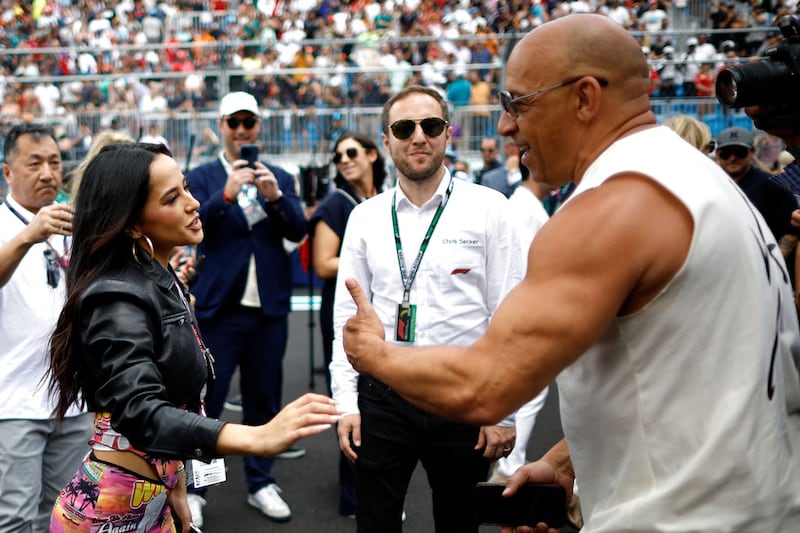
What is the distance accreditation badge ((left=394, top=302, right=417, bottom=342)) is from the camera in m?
3.22

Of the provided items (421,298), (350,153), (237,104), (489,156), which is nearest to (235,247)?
(237,104)

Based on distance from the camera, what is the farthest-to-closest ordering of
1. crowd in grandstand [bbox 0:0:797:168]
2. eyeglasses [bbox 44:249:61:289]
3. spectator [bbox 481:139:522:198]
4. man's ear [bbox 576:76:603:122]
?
crowd in grandstand [bbox 0:0:797:168] → spectator [bbox 481:139:522:198] → eyeglasses [bbox 44:249:61:289] → man's ear [bbox 576:76:603:122]

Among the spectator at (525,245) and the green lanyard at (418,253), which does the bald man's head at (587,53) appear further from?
the spectator at (525,245)

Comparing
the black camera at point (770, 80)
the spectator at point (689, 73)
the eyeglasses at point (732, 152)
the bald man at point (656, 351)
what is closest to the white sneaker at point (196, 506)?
the bald man at point (656, 351)

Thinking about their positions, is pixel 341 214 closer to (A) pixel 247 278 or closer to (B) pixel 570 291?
(A) pixel 247 278

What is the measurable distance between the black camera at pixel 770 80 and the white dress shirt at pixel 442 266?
147 centimetres

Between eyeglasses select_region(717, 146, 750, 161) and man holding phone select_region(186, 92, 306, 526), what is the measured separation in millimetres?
2906

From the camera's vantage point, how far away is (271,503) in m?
4.84

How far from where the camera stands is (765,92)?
1951mm

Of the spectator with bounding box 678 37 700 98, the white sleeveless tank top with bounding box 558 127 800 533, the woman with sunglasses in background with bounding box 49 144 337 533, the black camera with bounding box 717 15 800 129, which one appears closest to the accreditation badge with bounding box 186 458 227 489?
the woman with sunglasses in background with bounding box 49 144 337 533

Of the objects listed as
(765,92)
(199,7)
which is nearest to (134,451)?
(765,92)

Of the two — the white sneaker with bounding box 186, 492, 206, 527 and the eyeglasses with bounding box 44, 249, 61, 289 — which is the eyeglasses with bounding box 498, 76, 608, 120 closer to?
the eyeglasses with bounding box 44, 249, 61, 289

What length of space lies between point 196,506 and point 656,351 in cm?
372

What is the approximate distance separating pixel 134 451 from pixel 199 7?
20756 mm
